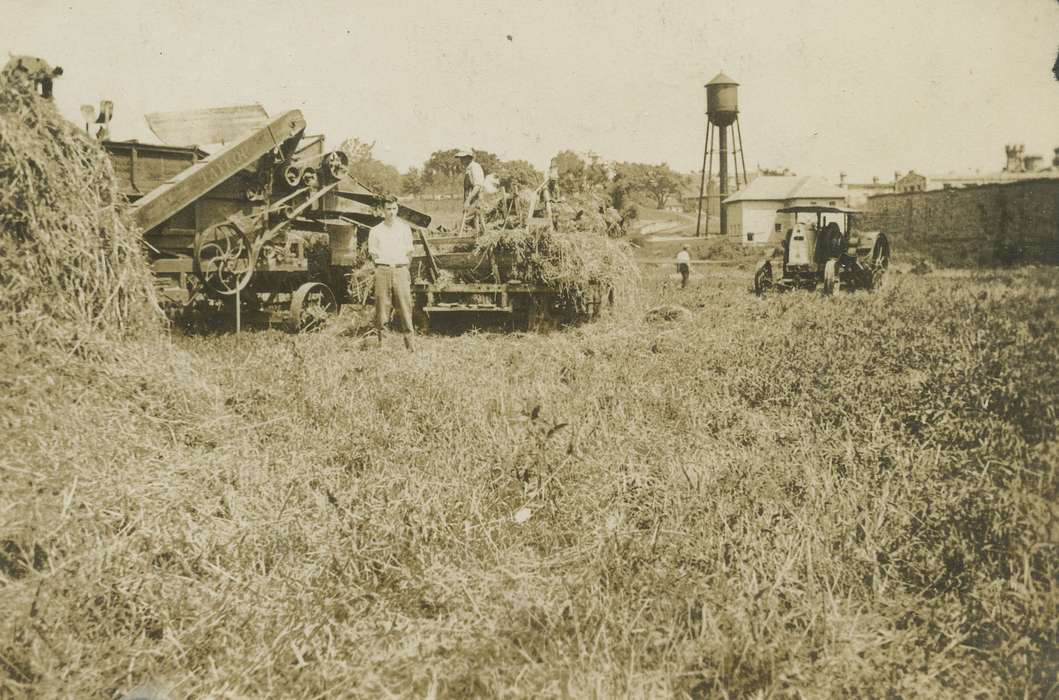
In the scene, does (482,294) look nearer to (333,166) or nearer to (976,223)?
(333,166)

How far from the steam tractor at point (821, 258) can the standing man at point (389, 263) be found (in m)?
10.8

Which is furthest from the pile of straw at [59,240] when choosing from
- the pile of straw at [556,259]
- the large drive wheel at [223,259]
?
the pile of straw at [556,259]

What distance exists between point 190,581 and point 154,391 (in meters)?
2.37

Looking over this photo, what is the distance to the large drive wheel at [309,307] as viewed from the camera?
961 centimetres

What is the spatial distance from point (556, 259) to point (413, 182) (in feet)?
280

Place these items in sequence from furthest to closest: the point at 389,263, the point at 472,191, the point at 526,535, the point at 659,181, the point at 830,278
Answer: the point at 659,181, the point at 830,278, the point at 472,191, the point at 389,263, the point at 526,535

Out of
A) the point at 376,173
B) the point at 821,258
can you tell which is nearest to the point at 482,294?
the point at 821,258

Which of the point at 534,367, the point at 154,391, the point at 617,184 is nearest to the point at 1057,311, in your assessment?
the point at 534,367

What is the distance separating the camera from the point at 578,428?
14.7 ft

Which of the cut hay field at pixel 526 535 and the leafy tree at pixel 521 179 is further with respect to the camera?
the leafy tree at pixel 521 179

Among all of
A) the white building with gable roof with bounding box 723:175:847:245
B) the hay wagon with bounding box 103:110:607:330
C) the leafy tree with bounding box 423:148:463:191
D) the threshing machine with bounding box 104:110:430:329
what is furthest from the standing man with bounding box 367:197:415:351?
the leafy tree with bounding box 423:148:463:191

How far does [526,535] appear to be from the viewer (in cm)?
325

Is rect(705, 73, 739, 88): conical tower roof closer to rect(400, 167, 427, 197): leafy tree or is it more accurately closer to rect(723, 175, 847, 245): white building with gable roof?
rect(723, 175, 847, 245): white building with gable roof

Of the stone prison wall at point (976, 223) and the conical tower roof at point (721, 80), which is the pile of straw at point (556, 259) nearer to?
the stone prison wall at point (976, 223)
